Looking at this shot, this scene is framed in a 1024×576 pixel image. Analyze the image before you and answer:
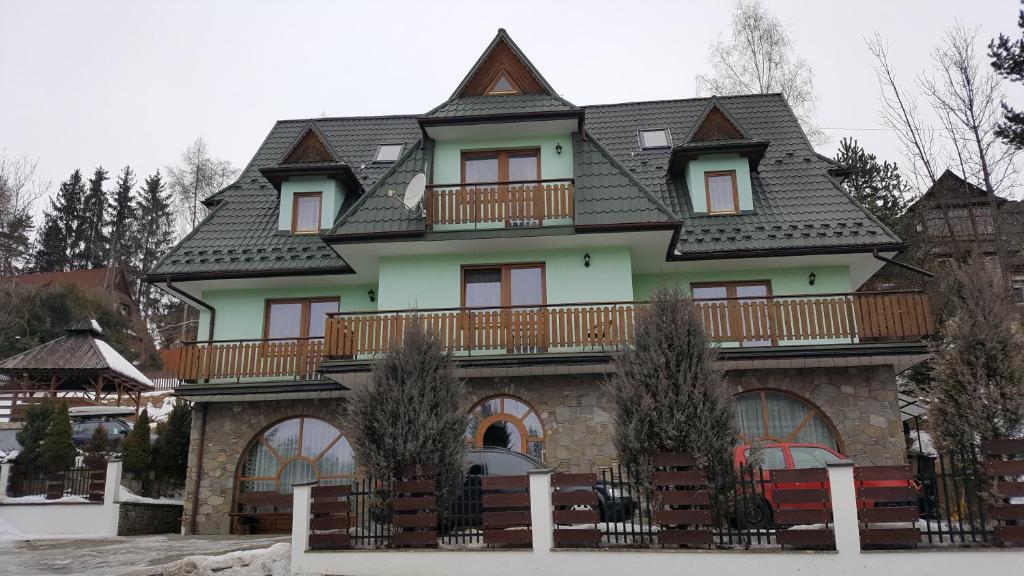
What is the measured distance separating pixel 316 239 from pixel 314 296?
1384 millimetres

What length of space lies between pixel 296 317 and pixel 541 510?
10.3 metres

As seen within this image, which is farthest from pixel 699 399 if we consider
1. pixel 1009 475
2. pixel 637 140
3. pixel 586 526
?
pixel 637 140

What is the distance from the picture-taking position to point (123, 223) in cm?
5466

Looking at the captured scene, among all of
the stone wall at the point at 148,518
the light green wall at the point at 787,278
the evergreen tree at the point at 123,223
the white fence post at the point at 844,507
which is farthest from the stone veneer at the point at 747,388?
the evergreen tree at the point at 123,223

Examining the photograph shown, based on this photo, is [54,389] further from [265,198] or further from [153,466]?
[265,198]

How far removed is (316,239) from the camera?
1748cm

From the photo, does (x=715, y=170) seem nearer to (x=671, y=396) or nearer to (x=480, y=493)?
(x=671, y=396)

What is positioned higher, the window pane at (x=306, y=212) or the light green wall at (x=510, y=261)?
the window pane at (x=306, y=212)

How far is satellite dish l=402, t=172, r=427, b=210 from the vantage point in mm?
15242

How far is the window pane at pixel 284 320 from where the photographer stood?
17.2m

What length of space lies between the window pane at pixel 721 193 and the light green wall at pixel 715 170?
162mm

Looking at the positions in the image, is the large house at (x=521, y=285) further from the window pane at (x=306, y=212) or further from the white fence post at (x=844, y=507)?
the white fence post at (x=844, y=507)

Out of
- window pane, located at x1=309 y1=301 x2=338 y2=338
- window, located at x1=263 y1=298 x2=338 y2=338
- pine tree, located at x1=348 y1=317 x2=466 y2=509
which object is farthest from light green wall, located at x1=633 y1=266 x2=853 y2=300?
window, located at x1=263 y1=298 x2=338 y2=338

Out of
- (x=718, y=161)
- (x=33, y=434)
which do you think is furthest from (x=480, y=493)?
(x=33, y=434)
